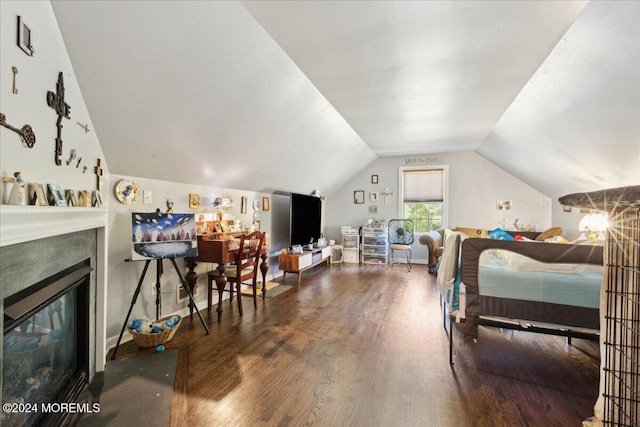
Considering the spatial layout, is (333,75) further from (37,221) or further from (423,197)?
(423,197)

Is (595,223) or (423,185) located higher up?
(423,185)

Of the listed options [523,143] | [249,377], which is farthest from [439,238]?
[249,377]

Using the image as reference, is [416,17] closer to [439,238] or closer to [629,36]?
[629,36]

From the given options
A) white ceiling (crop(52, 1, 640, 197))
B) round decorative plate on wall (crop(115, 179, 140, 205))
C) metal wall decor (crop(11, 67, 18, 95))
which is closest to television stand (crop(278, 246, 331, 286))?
white ceiling (crop(52, 1, 640, 197))

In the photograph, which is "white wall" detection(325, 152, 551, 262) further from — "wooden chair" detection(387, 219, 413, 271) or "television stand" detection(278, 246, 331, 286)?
"television stand" detection(278, 246, 331, 286)

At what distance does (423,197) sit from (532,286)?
455cm

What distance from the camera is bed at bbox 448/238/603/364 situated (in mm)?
1877

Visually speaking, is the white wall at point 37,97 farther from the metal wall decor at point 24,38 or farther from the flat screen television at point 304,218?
the flat screen television at point 304,218

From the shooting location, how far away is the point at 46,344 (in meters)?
1.45

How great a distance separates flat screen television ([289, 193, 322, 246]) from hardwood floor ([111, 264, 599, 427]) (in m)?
1.77

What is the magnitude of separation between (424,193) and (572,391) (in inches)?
191

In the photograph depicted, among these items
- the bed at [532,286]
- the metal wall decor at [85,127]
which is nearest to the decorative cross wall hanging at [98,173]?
the metal wall decor at [85,127]

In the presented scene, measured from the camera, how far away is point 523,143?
3959mm

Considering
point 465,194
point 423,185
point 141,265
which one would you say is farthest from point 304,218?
point 465,194
